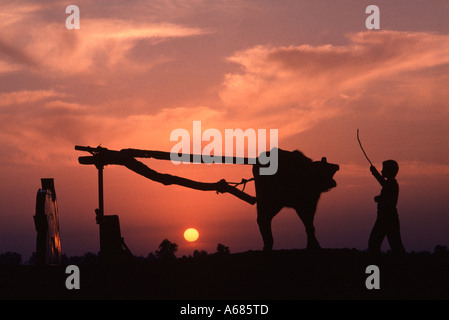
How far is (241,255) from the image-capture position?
1766cm

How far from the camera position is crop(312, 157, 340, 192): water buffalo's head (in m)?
19.1

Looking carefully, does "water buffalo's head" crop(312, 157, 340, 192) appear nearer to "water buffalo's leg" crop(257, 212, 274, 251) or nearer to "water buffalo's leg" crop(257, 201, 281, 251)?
"water buffalo's leg" crop(257, 201, 281, 251)

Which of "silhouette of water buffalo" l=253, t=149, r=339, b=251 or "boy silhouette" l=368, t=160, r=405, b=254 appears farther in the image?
"silhouette of water buffalo" l=253, t=149, r=339, b=251

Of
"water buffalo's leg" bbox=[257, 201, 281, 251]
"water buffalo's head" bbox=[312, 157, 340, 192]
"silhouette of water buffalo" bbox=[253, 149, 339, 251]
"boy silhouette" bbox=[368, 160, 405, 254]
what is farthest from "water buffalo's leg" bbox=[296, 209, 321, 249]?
"boy silhouette" bbox=[368, 160, 405, 254]

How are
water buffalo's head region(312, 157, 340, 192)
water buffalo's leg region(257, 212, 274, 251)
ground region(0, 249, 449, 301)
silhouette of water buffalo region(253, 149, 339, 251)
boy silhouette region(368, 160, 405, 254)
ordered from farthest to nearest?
1. water buffalo's head region(312, 157, 340, 192)
2. silhouette of water buffalo region(253, 149, 339, 251)
3. water buffalo's leg region(257, 212, 274, 251)
4. boy silhouette region(368, 160, 405, 254)
5. ground region(0, 249, 449, 301)

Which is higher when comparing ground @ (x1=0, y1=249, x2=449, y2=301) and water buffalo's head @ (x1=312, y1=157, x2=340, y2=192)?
water buffalo's head @ (x1=312, y1=157, x2=340, y2=192)

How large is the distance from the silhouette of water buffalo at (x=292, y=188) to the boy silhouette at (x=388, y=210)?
284cm

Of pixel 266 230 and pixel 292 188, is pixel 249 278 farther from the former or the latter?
pixel 292 188

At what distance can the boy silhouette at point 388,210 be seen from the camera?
16000 millimetres

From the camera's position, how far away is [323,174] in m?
19.2

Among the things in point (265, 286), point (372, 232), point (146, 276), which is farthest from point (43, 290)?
point (372, 232)

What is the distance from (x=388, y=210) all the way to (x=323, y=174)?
136 inches

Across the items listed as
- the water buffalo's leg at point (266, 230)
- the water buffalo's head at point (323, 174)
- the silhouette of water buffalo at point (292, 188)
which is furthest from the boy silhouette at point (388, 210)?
the water buffalo's leg at point (266, 230)
